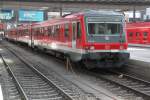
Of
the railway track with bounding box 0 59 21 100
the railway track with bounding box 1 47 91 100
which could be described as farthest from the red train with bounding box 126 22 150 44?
the railway track with bounding box 0 59 21 100

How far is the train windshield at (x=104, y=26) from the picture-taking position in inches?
754

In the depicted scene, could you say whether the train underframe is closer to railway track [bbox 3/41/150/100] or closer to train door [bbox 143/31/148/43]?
railway track [bbox 3/41/150/100]

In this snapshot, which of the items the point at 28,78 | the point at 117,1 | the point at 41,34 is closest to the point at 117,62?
the point at 28,78

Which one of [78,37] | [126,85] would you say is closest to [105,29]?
[78,37]

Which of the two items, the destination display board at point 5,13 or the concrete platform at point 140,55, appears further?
the destination display board at point 5,13

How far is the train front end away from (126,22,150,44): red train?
23380mm

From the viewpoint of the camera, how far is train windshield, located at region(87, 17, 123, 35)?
1916 centimetres

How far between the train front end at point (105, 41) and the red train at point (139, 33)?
23.4 m

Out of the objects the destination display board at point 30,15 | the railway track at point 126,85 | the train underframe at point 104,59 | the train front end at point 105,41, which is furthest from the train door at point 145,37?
Result: the train underframe at point 104,59

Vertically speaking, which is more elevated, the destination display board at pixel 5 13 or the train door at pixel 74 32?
the destination display board at pixel 5 13

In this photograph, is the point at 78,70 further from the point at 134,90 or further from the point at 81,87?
the point at 134,90

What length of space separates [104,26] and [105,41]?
784 millimetres

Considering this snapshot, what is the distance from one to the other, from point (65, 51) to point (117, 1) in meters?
21.3

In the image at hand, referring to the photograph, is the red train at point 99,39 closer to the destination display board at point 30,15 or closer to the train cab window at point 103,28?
the train cab window at point 103,28
